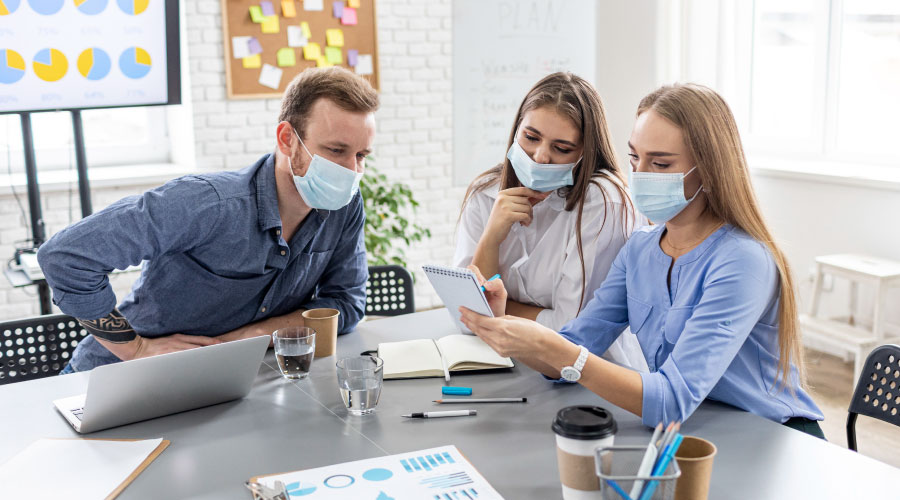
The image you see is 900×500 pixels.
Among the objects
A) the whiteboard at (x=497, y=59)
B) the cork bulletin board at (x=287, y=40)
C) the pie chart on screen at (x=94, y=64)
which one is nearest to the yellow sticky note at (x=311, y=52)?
the cork bulletin board at (x=287, y=40)

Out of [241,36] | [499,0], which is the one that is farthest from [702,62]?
[241,36]

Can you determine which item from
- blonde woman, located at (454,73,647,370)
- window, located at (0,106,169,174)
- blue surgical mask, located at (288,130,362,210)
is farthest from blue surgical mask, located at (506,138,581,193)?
window, located at (0,106,169,174)

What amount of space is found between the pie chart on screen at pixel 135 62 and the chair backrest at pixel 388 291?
1670 mm

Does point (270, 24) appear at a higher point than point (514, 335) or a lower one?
higher

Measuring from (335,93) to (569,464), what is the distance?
116 cm

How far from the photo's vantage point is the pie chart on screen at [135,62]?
3.47 meters

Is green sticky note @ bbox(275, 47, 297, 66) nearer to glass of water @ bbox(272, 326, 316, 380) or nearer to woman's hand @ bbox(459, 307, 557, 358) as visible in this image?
glass of water @ bbox(272, 326, 316, 380)

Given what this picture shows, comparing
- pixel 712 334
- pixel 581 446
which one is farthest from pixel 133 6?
pixel 581 446

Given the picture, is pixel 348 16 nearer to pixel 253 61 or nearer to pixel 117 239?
pixel 253 61

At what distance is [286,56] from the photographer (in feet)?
15.0

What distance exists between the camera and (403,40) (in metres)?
4.87

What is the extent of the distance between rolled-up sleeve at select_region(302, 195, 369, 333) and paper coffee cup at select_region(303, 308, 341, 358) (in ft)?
0.63

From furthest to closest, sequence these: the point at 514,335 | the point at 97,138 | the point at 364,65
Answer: the point at 364,65 → the point at 97,138 → the point at 514,335

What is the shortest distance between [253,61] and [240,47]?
0.10m
